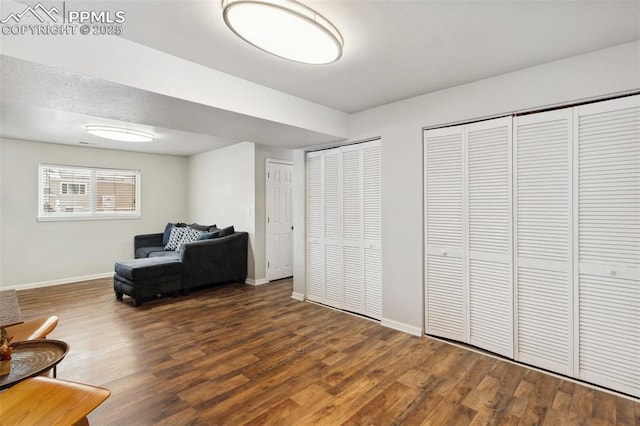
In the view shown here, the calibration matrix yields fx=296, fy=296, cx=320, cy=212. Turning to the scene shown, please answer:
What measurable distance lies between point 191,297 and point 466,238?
3.77 meters

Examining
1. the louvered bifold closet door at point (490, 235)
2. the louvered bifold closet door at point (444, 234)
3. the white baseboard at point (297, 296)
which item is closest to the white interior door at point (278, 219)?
the white baseboard at point (297, 296)

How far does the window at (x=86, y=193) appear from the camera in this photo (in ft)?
16.8

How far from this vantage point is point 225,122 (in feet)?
9.27

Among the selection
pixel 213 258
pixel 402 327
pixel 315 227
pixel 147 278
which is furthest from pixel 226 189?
pixel 402 327

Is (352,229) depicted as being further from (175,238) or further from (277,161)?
(175,238)

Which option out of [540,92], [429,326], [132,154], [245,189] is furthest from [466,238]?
[132,154]

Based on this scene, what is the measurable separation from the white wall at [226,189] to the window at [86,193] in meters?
1.15

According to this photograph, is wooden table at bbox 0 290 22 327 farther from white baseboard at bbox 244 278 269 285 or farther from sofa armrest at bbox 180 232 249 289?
white baseboard at bbox 244 278 269 285

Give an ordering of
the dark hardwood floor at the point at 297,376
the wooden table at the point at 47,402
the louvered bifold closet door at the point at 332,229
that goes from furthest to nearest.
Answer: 1. the louvered bifold closet door at the point at 332,229
2. the dark hardwood floor at the point at 297,376
3. the wooden table at the point at 47,402

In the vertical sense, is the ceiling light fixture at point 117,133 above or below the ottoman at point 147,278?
above

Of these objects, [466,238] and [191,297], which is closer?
[466,238]

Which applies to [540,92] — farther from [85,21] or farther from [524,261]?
[85,21]

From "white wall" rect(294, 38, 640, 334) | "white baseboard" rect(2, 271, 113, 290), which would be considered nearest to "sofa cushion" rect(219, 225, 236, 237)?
"white baseboard" rect(2, 271, 113, 290)

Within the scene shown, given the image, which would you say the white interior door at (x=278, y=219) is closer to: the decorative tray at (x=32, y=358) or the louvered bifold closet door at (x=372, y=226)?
the louvered bifold closet door at (x=372, y=226)
